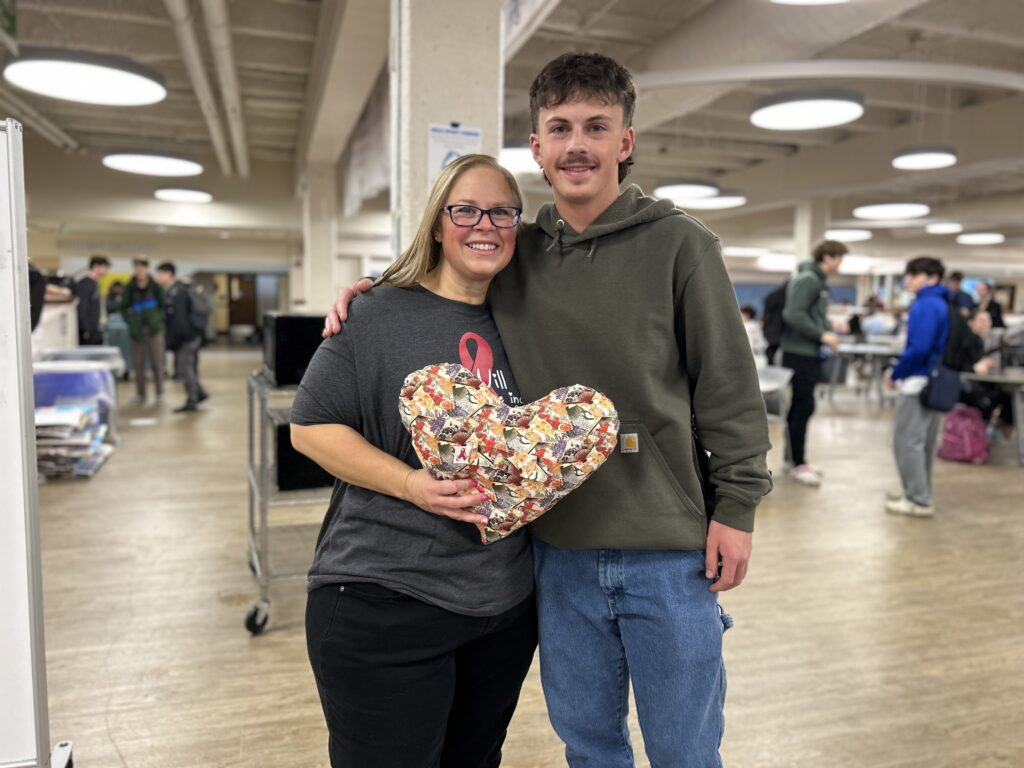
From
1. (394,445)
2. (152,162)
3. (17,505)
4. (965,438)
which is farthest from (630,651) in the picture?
(152,162)

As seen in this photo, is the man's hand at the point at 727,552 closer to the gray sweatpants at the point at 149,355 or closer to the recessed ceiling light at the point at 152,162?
the gray sweatpants at the point at 149,355

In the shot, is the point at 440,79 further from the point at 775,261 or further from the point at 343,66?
the point at 775,261

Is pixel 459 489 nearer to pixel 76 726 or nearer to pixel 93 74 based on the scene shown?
pixel 76 726

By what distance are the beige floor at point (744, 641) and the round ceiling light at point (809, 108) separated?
3.15 m

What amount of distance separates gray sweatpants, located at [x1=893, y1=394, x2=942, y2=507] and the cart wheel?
3.94m

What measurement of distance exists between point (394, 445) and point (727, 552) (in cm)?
62

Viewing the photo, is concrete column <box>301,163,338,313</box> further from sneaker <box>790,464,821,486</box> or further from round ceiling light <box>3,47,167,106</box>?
sneaker <box>790,464,821,486</box>

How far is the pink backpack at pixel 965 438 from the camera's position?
22.1ft

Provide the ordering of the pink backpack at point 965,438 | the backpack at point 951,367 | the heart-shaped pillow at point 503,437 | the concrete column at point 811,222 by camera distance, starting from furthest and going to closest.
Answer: the concrete column at point 811,222 → the pink backpack at point 965,438 → the backpack at point 951,367 → the heart-shaped pillow at point 503,437

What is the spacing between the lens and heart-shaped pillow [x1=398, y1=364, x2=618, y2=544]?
1.15 metres

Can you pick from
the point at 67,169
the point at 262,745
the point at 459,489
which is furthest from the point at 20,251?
the point at 67,169

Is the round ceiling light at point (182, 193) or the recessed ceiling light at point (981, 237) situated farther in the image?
the recessed ceiling light at point (981, 237)

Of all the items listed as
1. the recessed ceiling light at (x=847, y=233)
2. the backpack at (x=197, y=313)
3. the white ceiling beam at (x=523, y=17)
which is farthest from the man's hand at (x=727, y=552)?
the recessed ceiling light at (x=847, y=233)

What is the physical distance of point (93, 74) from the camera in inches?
212
